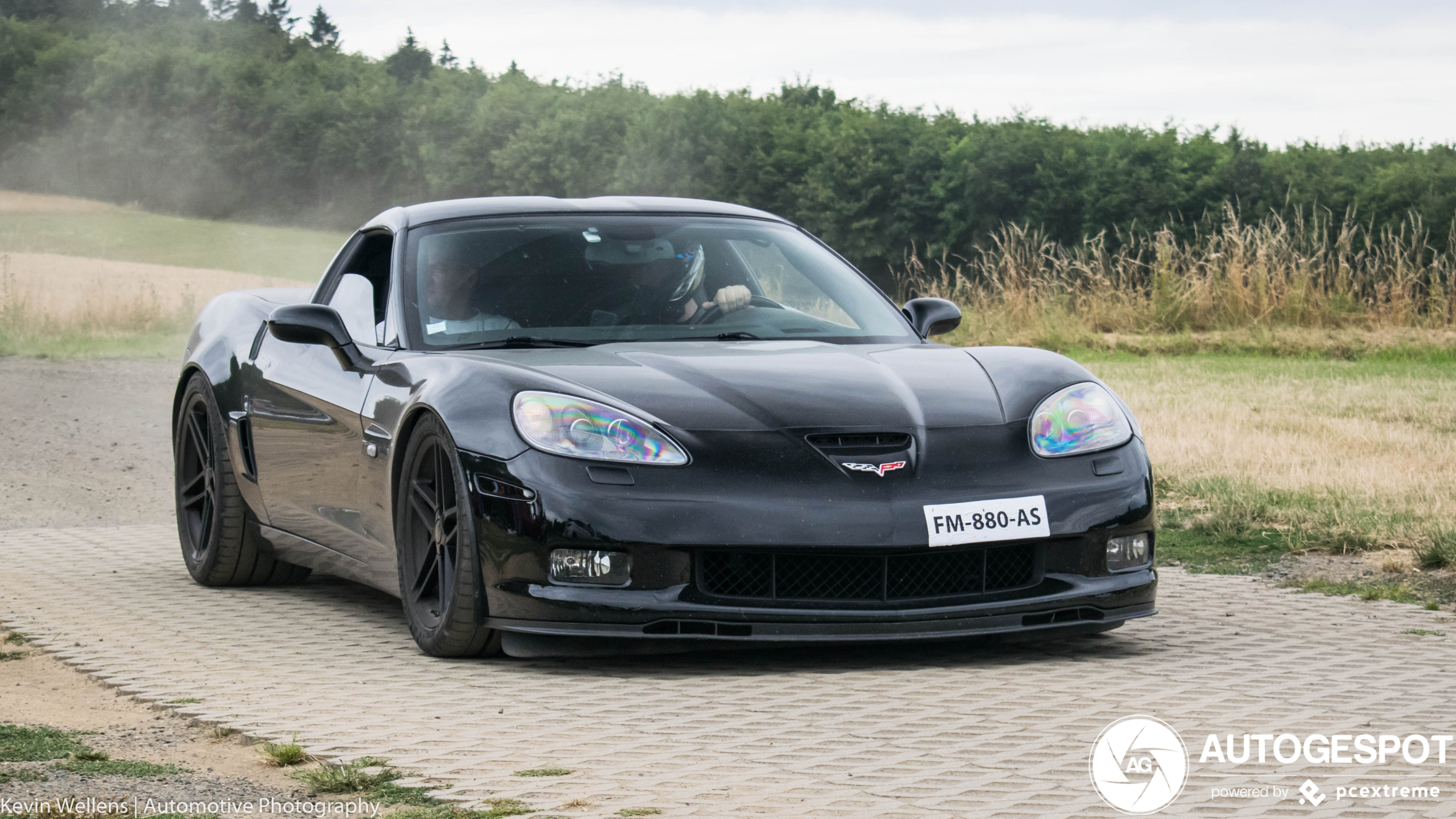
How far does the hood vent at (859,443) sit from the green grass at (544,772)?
138 centimetres

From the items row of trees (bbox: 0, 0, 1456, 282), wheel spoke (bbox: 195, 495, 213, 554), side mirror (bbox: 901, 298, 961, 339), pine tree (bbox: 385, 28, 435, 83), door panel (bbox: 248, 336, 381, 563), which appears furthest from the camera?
pine tree (bbox: 385, 28, 435, 83)

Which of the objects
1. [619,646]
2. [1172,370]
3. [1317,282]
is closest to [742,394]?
[619,646]

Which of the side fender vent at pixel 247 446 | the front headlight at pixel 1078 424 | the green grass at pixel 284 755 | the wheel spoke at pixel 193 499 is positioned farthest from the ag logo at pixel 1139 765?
the wheel spoke at pixel 193 499

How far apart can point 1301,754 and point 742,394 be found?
1.81m

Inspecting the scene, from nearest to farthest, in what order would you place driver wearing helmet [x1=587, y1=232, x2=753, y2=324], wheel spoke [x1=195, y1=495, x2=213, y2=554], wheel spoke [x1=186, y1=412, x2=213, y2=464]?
driver wearing helmet [x1=587, y1=232, x2=753, y2=324] < wheel spoke [x1=195, y1=495, x2=213, y2=554] < wheel spoke [x1=186, y1=412, x2=213, y2=464]

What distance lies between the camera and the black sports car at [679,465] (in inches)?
185

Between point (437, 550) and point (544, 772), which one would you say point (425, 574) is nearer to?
point (437, 550)

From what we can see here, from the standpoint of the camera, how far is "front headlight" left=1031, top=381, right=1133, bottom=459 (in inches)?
197

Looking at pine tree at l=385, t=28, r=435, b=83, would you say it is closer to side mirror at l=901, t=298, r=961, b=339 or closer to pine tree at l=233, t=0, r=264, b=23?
pine tree at l=233, t=0, r=264, b=23

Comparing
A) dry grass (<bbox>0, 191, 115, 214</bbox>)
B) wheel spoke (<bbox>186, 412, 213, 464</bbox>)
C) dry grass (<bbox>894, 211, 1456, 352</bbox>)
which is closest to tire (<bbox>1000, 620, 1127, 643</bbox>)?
wheel spoke (<bbox>186, 412, 213, 464</bbox>)

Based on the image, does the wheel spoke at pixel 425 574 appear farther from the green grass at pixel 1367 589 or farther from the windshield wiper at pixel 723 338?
the green grass at pixel 1367 589

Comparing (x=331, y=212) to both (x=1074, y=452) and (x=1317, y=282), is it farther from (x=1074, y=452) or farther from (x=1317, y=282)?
(x=1074, y=452)

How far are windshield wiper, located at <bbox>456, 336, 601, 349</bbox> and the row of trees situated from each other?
56.3ft

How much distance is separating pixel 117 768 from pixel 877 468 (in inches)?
79.7
